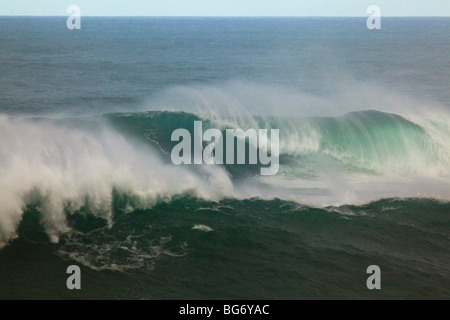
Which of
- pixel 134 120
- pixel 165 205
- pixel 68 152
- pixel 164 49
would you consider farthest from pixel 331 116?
pixel 164 49

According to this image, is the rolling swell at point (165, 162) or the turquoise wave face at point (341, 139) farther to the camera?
the turquoise wave face at point (341, 139)

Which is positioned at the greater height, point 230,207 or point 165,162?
point 165,162

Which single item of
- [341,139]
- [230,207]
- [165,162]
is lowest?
[230,207]

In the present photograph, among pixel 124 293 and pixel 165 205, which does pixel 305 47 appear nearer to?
pixel 165 205

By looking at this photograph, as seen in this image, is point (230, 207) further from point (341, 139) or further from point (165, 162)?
point (341, 139)

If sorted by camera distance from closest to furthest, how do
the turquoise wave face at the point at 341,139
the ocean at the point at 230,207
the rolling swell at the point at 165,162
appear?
1. the ocean at the point at 230,207
2. the rolling swell at the point at 165,162
3. the turquoise wave face at the point at 341,139

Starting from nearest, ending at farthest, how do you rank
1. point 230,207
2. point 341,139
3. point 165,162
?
point 230,207
point 165,162
point 341,139

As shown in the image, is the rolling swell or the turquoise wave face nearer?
the rolling swell

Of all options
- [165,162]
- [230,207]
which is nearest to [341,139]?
[230,207]

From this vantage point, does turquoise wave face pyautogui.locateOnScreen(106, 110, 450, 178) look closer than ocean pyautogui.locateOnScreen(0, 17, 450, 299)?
No

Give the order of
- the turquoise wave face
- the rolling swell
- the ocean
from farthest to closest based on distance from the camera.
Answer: the turquoise wave face
the rolling swell
the ocean

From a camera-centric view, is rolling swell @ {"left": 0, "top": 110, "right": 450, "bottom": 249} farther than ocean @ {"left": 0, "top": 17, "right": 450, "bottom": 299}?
Yes

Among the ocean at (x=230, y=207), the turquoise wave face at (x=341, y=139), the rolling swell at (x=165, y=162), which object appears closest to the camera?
the ocean at (x=230, y=207)

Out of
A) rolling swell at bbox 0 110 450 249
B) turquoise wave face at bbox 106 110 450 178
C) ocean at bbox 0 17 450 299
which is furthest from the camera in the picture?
turquoise wave face at bbox 106 110 450 178
